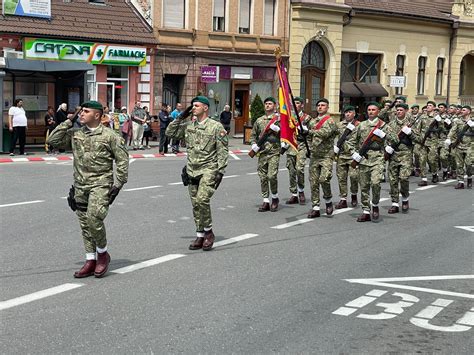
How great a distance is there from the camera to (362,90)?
1634 inches

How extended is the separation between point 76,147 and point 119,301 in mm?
1926

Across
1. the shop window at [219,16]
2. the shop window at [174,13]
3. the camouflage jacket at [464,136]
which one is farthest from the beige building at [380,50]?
the camouflage jacket at [464,136]

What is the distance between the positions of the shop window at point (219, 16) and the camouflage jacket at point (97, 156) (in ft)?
88.6

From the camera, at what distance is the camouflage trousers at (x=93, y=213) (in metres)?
8.26

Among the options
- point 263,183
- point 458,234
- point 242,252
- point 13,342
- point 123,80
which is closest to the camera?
point 13,342

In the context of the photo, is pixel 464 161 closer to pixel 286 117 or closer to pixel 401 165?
pixel 401 165

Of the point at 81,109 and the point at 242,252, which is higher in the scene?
the point at 81,109

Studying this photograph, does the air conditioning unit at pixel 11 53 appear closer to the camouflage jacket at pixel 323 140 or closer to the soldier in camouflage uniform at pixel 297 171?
the soldier in camouflage uniform at pixel 297 171

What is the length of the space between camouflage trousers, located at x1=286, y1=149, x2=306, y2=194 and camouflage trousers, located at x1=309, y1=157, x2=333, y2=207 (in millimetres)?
1295

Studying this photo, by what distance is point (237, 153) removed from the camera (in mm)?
28828

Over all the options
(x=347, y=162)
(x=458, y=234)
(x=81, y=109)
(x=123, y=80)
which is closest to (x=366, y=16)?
(x=123, y=80)

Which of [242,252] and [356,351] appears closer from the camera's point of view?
[356,351]

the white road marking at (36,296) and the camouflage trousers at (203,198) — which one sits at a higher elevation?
the camouflage trousers at (203,198)

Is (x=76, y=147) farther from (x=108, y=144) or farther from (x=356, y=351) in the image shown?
(x=356, y=351)
